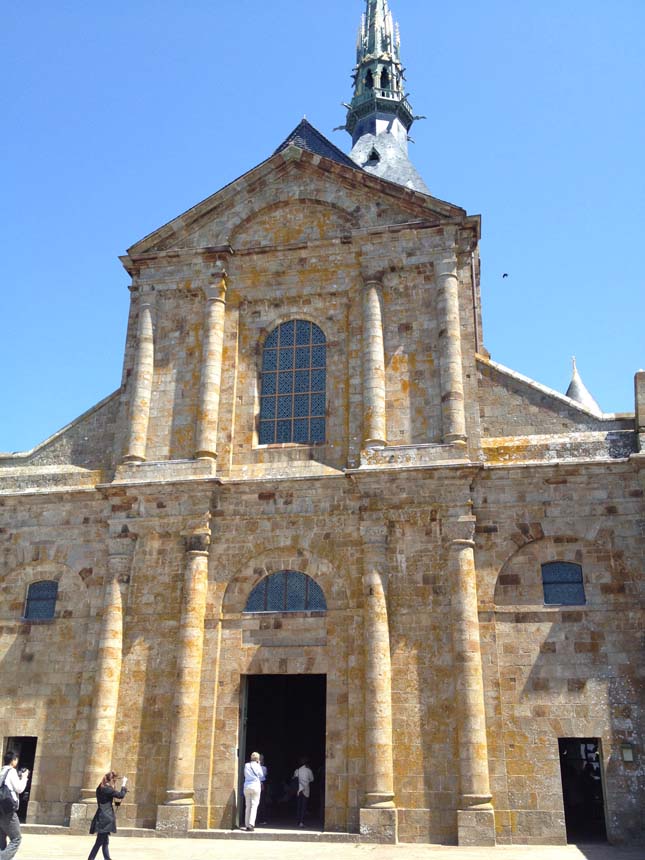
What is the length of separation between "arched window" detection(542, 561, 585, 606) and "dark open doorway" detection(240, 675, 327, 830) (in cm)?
691

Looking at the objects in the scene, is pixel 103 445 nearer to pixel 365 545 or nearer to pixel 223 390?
pixel 223 390

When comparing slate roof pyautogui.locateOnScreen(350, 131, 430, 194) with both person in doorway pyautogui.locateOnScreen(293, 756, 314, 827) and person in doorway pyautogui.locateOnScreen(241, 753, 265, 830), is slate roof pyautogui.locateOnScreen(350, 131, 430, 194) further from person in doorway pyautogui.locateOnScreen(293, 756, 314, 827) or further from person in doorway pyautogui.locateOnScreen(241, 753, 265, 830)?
person in doorway pyautogui.locateOnScreen(241, 753, 265, 830)

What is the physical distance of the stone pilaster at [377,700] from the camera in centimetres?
1462

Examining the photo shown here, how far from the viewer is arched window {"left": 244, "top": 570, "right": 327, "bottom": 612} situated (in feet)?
55.4

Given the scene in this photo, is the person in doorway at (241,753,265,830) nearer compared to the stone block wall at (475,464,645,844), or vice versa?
the stone block wall at (475,464,645,844)

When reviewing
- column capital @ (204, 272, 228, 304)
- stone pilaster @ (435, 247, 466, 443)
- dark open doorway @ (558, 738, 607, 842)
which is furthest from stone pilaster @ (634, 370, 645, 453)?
column capital @ (204, 272, 228, 304)

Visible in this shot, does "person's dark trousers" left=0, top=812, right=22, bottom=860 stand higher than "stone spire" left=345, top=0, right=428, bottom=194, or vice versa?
"stone spire" left=345, top=0, right=428, bottom=194

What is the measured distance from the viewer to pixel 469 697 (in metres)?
15.1

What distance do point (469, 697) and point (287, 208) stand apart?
12413mm

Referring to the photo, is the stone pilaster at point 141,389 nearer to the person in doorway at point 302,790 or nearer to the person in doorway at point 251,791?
the person in doorway at point 251,791

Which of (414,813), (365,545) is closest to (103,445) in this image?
(365,545)

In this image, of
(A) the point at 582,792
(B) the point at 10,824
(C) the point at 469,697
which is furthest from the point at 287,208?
(A) the point at 582,792

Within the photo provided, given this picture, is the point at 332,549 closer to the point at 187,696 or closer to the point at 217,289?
the point at 187,696

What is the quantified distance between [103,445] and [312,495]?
558 cm
